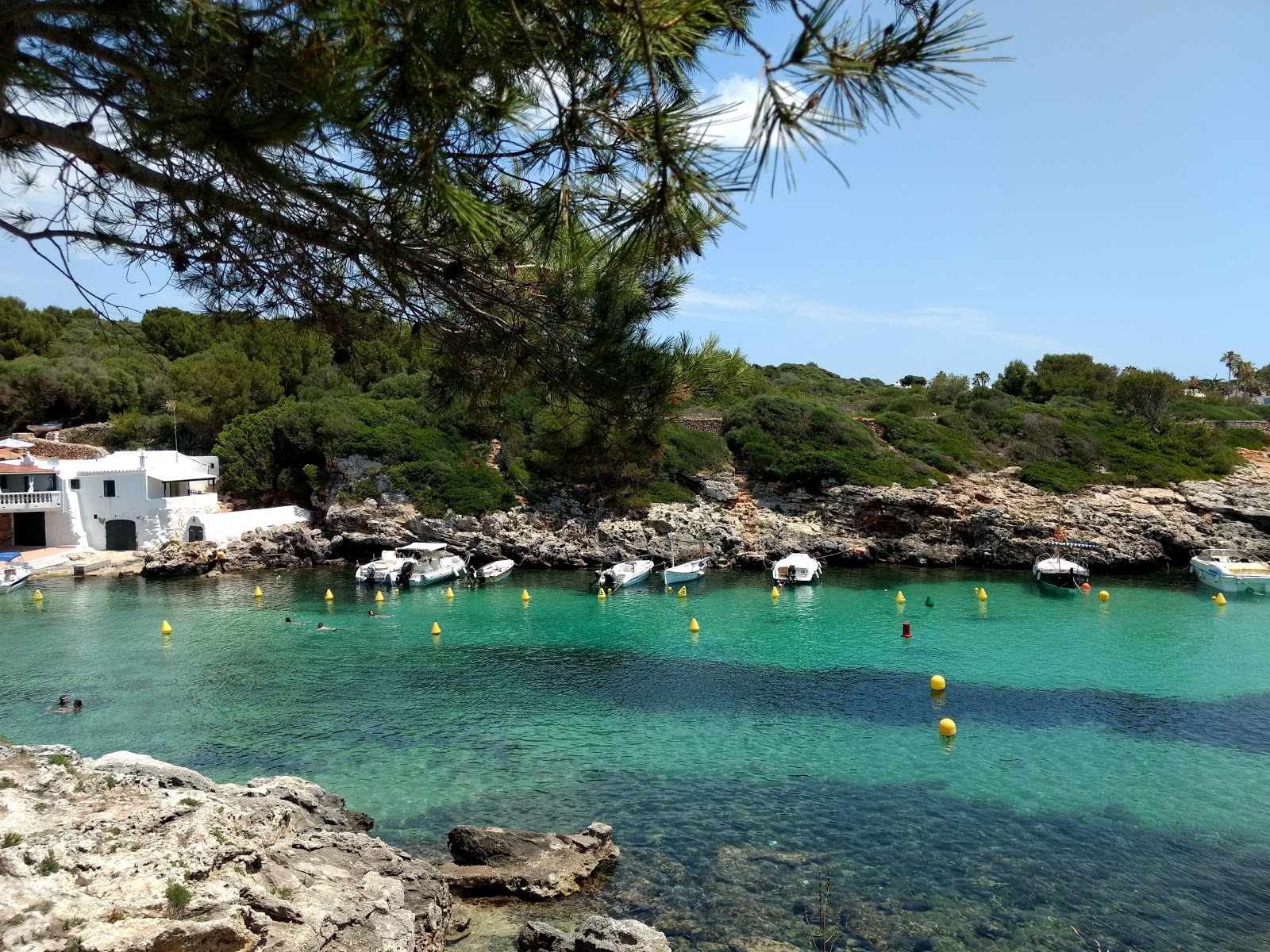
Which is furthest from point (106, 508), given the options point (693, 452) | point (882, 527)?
point (882, 527)

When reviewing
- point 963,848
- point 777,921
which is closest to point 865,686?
point 963,848

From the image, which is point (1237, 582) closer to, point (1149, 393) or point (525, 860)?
A: point (1149, 393)

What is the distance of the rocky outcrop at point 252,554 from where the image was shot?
101ft

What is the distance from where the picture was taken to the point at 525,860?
374 inches

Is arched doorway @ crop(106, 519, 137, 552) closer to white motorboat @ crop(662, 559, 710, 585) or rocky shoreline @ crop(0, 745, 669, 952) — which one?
white motorboat @ crop(662, 559, 710, 585)

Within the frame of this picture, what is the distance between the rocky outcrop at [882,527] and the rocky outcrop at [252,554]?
0.85m

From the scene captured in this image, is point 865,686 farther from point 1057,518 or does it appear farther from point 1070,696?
point 1057,518

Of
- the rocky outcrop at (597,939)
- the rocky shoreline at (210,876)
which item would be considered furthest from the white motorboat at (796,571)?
the rocky outcrop at (597,939)

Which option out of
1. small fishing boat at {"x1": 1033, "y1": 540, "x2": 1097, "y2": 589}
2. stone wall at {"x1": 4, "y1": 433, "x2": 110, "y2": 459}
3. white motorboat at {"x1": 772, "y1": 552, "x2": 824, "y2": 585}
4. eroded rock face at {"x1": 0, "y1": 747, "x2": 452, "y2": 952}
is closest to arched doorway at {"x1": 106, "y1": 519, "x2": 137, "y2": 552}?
stone wall at {"x1": 4, "y1": 433, "x2": 110, "y2": 459}

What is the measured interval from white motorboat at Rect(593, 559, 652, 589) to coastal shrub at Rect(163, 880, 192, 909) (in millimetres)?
22548

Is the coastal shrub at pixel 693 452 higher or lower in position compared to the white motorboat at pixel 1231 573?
higher

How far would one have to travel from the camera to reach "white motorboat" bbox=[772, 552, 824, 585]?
95.2 feet

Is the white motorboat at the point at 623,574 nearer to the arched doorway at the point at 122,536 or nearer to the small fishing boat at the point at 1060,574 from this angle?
the small fishing boat at the point at 1060,574

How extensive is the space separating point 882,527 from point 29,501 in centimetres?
3356
